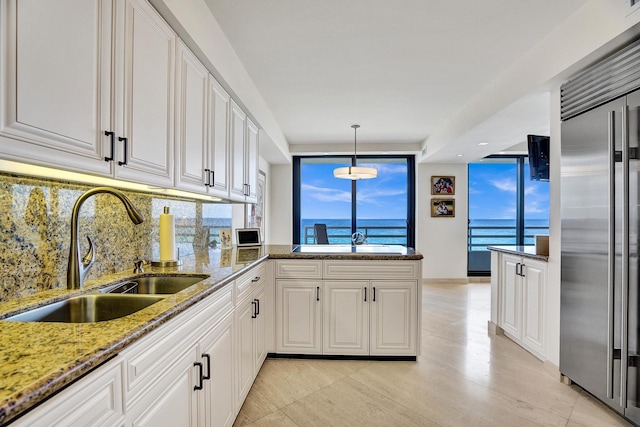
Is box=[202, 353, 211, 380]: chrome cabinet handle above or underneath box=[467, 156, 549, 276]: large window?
underneath

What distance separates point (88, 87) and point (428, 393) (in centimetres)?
255

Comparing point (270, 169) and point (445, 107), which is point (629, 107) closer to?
point (445, 107)

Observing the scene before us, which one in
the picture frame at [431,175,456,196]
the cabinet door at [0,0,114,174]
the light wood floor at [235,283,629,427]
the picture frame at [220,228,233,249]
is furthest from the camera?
the picture frame at [431,175,456,196]

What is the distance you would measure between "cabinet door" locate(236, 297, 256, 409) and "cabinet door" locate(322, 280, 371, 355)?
0.72 m

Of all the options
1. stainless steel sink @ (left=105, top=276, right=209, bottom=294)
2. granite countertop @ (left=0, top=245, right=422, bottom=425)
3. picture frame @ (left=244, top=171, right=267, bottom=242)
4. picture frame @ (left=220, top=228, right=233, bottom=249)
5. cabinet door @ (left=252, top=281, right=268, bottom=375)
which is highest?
picture frame @ (left=244, top=171, right=267, bottom=242)

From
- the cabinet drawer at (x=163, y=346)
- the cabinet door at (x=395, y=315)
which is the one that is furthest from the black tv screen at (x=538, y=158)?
the cabinet drawer at (x=163, y=346)

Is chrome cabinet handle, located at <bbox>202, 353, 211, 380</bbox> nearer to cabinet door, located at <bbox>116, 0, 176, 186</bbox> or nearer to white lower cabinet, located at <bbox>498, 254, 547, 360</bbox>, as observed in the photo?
cabinet door, located at <bbox>116, 0, 176, 186</bbox>

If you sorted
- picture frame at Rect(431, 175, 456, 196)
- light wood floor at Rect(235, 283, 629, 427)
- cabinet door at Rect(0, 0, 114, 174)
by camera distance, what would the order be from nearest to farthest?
cabinet door at Rect(0, 0, 114, 174) < light wood floor at Rect(235, 283, 629, 427) < picture frame at Rect(431, 175, 456, 196)

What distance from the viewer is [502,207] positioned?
685cm

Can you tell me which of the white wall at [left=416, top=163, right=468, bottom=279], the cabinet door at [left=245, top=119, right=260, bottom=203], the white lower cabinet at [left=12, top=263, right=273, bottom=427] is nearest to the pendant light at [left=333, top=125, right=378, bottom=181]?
the cabinet door at [left=245, top=119, right=260, bottom=203]

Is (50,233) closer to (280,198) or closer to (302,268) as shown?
(302,268)

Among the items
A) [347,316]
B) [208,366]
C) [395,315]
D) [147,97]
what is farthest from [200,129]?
[395,315]

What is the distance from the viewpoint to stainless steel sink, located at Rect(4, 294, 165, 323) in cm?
126

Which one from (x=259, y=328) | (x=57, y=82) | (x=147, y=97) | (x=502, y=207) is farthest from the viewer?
(x=502, y=207)
